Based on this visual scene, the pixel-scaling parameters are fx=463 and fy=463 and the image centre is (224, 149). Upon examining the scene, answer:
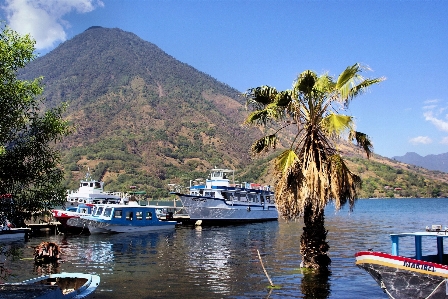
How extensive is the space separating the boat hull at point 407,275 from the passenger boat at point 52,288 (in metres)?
9.81

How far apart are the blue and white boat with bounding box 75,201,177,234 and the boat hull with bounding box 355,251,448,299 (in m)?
37.7

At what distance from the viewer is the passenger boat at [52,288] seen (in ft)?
40.7

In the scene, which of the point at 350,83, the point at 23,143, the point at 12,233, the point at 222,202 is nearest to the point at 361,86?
the point at 350,83

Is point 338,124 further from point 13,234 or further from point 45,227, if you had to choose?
point 45,227

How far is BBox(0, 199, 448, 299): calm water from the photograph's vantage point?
20062mm

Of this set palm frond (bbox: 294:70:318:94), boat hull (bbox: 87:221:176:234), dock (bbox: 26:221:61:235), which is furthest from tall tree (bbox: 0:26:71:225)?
dock (bbox: 26:221:61:235)

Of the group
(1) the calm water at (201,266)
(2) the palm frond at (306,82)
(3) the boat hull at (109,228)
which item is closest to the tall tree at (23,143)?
(1) the calm water at (201,266)

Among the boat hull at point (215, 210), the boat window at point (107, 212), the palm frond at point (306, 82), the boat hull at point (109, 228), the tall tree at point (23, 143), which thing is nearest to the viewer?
the tall tree at point (23, 143)

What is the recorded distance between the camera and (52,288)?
13469mm

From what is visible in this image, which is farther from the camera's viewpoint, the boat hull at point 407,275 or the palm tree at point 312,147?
the palm tree at point 312,147

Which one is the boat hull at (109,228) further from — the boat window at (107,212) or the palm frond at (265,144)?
the palm frond at (265,144)

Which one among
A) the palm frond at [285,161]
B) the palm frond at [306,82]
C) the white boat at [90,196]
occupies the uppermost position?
the palm frond at [306,82]

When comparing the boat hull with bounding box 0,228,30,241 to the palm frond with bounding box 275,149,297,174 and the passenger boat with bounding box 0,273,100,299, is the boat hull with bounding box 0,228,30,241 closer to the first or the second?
the passenger boat with bounding box 0,273,100,299

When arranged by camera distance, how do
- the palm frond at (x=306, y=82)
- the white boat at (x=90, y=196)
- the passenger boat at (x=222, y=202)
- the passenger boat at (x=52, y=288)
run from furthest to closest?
the white boat at (x=90, y=196)
the passenger boat at (x=222, y=202)
the palm frond at (x=306, y=82)
the passenger boat at (x=52, y=288)
